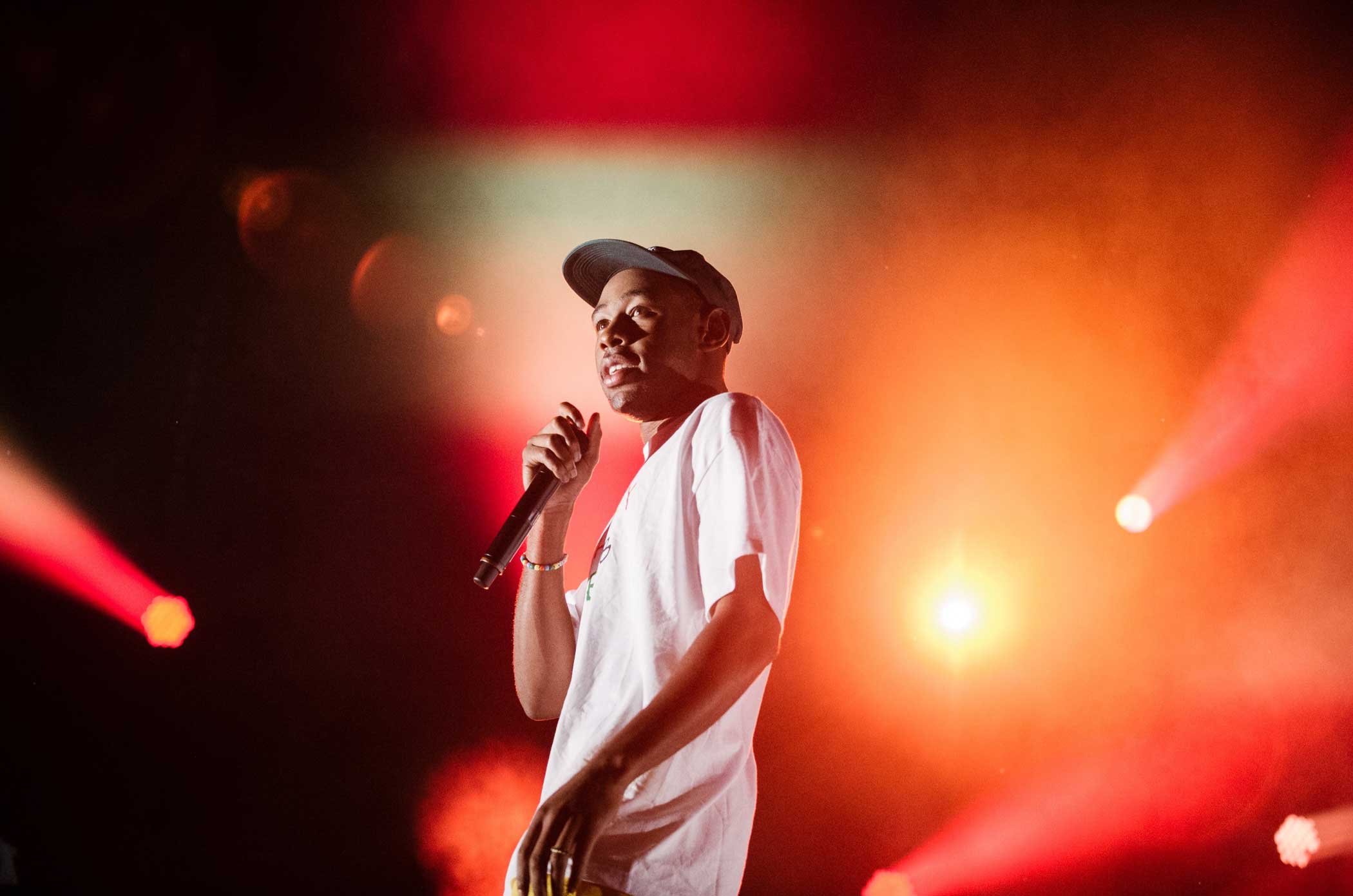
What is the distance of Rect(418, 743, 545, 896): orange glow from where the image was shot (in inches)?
129

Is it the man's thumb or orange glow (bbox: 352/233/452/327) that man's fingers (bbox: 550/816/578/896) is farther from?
orange glow (bbox: 352/233/452/327)

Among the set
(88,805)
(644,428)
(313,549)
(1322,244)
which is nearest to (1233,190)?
(1322,244)

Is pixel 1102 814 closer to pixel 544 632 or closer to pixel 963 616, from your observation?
pixel 963 616

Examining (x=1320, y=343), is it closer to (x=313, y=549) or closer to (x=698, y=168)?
(x=698, y=168)

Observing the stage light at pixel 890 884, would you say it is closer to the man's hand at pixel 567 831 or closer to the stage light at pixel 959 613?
the stage light at pixel 959 613

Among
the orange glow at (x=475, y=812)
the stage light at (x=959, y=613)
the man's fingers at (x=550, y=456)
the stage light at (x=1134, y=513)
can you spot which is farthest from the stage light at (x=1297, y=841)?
the man's fingers at (x=550, y=456)

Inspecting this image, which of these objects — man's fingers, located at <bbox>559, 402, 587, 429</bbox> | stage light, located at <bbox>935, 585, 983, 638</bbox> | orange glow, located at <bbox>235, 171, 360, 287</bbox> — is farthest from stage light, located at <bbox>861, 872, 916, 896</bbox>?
orange glow, located at <bbox>235, 171, 360, 287</bbox>

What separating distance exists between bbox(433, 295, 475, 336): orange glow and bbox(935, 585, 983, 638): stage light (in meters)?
2.34

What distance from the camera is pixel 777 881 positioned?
3.27 metres

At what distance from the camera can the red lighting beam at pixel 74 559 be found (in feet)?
10.0

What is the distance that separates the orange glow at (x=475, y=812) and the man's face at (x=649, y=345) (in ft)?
7.78

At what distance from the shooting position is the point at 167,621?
3201 mm

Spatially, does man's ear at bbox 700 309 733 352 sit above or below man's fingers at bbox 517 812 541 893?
above

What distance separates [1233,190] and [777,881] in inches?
137
